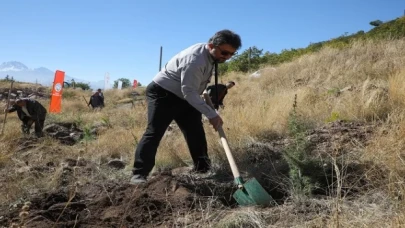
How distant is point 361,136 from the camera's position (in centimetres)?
379

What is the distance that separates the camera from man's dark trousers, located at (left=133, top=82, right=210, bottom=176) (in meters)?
3.40

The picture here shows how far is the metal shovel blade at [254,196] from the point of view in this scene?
2650mm

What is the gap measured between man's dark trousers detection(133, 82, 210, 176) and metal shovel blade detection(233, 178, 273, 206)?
1.07m

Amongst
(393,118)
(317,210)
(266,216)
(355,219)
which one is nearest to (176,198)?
(266,216)

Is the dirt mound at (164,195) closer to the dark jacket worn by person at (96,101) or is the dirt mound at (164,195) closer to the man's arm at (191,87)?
the man's arm at (191,87)

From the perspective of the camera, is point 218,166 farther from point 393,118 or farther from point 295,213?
point 393,118

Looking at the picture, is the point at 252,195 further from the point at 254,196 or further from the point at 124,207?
the point at 124,207

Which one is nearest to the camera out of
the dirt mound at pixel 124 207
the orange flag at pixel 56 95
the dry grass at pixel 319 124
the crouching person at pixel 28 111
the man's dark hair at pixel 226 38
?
the dry grass at pixel 319 124

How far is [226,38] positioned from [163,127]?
105 cm

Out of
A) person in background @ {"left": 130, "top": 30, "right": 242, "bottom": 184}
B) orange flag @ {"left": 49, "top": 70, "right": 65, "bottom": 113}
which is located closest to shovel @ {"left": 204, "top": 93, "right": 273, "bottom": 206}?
person in background @ {"left": 130, "top": 30, "right": 242, "bottom": 184}

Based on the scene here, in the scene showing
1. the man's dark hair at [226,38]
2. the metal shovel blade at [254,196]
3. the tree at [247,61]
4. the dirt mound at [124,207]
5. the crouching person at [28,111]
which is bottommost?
the dirt mound at [124,207]

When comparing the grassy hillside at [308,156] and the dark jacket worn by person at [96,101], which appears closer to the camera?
the grassy hillside at [308,156]

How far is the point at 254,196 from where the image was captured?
2.65 m

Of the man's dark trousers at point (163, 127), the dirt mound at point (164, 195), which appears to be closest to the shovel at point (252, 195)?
the dirt mound at point (164, 195)
